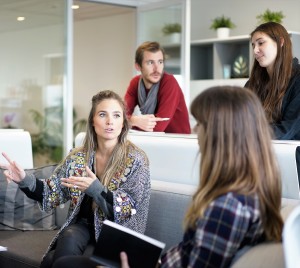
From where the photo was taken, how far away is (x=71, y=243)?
2297 millimetres

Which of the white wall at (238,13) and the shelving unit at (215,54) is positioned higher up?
the white wall at (238,13)

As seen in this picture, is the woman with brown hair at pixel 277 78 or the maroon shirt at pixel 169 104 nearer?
the woman with brown hair at pixel 277 78

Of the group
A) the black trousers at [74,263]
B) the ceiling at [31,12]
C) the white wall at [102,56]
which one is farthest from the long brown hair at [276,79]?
the white wall at [102,56]

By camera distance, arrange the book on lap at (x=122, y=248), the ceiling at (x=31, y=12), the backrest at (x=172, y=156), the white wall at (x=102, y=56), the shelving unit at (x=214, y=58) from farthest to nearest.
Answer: the white wall at (x=102, y=56) < the shelving unit at (x=214, y=58) < the ceiling at (x=31, y=12) < the backrest at (x=172, y=156) < the book on lap at (x=122, y=248)

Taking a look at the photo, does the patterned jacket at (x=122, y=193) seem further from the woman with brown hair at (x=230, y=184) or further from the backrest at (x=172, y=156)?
the woman with brown hair at (x=230, y=184)

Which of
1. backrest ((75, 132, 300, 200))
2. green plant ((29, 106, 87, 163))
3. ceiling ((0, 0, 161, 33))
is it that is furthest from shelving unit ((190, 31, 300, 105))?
backrest ((75, 132, 300, 200))

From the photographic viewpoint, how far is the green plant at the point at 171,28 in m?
6.40

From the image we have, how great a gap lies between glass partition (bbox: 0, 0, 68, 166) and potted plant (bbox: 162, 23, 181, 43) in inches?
46.5

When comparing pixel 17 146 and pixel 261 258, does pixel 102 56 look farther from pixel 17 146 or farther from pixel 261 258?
pixel 261 258

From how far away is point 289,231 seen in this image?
1.35m

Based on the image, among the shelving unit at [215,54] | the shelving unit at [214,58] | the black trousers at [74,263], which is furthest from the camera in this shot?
the shelving unit at [215,54]

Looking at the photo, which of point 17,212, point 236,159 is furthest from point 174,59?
point 236,159

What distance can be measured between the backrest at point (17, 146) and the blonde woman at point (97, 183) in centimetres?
80

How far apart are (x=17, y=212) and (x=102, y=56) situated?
18.2ft
